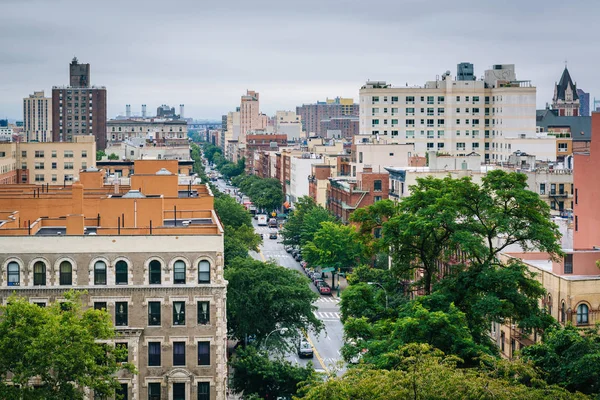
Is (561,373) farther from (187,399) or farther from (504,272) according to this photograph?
(187,399)

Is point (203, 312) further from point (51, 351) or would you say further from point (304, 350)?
point (304, 350)

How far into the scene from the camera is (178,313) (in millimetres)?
68062

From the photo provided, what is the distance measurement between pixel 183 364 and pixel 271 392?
9.65 meters

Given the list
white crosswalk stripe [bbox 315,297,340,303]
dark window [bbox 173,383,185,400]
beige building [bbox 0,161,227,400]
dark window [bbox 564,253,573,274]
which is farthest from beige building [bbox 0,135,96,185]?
dark window [bbox 564,253,573,274]

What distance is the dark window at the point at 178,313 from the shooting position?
68000mm

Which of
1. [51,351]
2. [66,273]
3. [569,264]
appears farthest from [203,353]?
[569,264]

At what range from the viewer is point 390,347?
60.8 metres

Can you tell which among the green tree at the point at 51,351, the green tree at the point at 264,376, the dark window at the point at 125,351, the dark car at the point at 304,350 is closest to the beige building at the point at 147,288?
the dark window at the point at 125,351

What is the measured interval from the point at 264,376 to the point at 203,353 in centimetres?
679

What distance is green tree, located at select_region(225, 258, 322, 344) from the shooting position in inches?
3652

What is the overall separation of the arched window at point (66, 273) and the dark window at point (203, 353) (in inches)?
359

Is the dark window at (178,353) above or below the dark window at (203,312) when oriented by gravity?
below

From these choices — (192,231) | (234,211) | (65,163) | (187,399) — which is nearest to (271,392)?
(187,399)

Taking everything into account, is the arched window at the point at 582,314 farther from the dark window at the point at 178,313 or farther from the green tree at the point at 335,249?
the green tree at the point at 335,249
